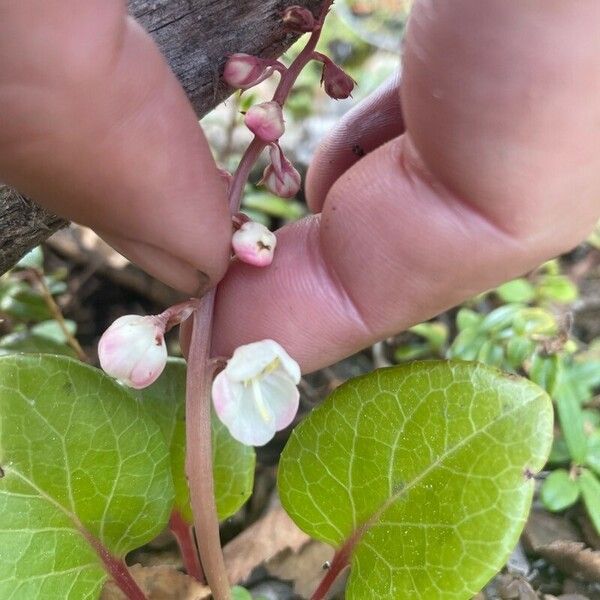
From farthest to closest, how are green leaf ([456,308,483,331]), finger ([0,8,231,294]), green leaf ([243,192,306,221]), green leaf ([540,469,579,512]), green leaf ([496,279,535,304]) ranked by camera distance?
green leaf ([243,192,306,221]), green leaf ([496,279,535,304]), green leaf ([456,308,483,331]), green leaf ([540,469,579,512]), finger ([0,8,231,294])

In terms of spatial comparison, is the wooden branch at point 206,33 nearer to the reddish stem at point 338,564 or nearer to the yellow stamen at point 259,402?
the yellow stamen at point 259,402

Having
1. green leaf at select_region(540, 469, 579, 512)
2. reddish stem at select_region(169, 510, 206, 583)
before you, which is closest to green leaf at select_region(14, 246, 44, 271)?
reddish stem at select_region(169, 510, 206, 583)

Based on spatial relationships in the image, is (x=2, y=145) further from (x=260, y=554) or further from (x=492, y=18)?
(x=260, y=554)

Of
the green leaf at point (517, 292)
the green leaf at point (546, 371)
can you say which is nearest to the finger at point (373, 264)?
the green leaf at point (546, 371)

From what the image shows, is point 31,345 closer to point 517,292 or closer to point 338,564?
point 338,564

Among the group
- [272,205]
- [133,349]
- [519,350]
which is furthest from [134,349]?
[272,205]

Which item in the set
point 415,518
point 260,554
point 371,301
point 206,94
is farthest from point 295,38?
point 260,554

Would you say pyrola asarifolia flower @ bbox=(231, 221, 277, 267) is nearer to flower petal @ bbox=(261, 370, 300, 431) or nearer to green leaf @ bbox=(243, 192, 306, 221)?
flower petal @ bbox=(261, 370, 300, 431)

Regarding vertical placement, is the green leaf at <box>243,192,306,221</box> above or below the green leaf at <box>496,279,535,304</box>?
above
